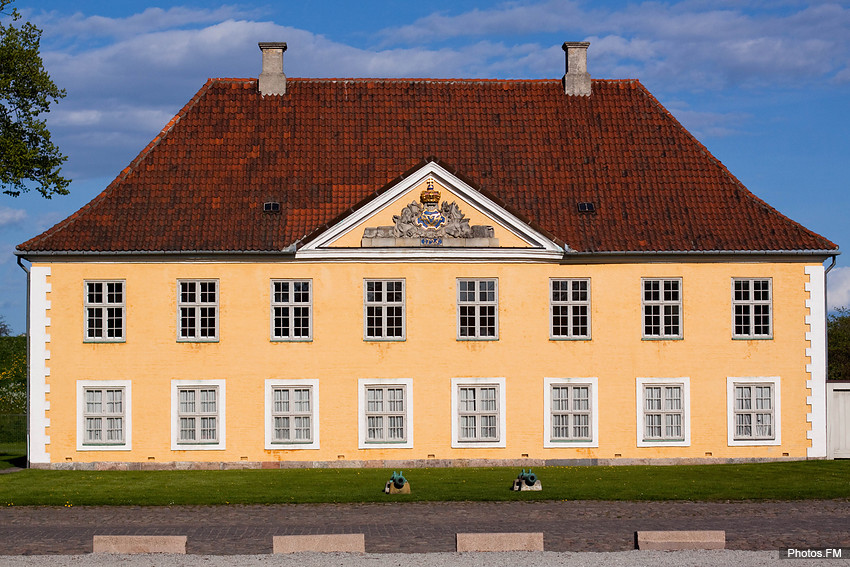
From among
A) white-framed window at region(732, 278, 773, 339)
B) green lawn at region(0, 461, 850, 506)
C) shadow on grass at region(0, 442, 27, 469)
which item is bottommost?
shadow on grass at region(0, 442, 27, 469)

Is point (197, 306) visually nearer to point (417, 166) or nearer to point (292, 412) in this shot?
point (292, 412)

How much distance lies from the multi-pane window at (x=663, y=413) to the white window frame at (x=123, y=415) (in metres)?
14.3

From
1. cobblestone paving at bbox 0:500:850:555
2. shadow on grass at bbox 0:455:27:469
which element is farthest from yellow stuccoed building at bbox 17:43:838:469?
cobblestone paving at bbox 0:500:850:555

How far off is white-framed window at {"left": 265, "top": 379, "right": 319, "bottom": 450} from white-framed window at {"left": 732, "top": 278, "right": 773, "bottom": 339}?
39.4 feet

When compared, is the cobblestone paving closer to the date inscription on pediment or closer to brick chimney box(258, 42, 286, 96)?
the date inscription on pediment

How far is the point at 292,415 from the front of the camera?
3152 centimetres

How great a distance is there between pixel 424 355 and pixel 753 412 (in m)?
9.43

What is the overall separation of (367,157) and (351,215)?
3071 millimetres

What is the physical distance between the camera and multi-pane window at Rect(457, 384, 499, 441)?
→ 31703mm

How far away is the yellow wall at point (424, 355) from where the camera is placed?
103ft

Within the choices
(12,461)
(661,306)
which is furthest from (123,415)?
(661,306)

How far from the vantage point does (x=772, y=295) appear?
32.4 meters

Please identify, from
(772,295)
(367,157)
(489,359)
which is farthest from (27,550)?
(772,295)

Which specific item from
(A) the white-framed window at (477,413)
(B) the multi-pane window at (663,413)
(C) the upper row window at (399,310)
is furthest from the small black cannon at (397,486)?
(B) the multi-pane window at (663,413)
